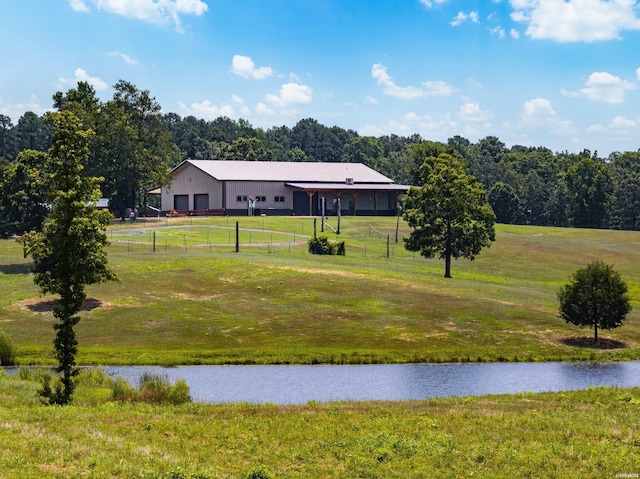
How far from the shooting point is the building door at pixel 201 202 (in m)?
135

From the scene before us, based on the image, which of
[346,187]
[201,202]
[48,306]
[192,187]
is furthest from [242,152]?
[48,306]

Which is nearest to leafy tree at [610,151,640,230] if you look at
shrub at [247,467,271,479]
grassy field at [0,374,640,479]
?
grassy field at [0,374,640,479]

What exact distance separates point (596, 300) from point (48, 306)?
122 ft

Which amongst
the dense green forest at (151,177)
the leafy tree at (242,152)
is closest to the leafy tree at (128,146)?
the dense green forest at (151,177)

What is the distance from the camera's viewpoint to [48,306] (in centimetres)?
5388

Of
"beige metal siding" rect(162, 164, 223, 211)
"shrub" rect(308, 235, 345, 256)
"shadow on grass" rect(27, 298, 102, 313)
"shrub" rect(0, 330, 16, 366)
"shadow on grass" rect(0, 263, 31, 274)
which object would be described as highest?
"beige metal siding" rect(162, 164, 223, 211)

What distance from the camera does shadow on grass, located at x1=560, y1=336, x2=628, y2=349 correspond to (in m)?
48.5

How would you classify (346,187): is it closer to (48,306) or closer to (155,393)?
(48,306)

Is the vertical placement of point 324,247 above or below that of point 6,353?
above

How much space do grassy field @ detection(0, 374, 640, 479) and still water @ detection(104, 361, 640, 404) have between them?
6.87 meters

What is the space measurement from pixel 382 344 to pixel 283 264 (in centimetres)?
2604

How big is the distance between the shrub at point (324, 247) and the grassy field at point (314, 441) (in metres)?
56.7

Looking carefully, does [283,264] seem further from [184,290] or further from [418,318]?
[418,318]

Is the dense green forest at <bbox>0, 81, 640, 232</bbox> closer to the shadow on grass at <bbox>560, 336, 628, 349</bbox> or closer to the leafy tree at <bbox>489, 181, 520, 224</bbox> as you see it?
the leafy tree at <bbox>489, 181, 520, 224</bbox>
